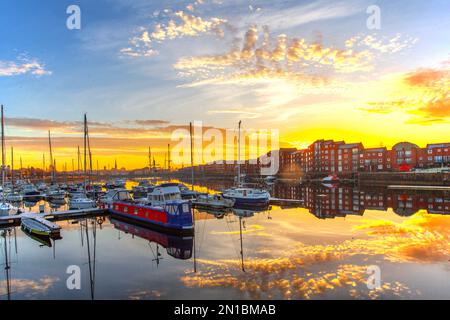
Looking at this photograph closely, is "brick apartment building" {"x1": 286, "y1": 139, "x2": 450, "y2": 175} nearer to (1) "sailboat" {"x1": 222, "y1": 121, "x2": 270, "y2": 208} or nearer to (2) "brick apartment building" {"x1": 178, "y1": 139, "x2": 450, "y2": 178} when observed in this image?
(2) "brick apartment building" {"x1": 178, "y1": 139, "x2": 450, "y2": 178}

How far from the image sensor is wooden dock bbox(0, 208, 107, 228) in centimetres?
4019

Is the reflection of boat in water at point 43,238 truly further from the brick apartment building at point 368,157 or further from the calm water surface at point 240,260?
the brick apartment building at point 368,157

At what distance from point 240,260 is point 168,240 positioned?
32.1ft

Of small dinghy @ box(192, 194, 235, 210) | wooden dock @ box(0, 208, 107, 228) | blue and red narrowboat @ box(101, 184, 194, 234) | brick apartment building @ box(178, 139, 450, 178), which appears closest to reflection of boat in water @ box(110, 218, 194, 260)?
blue and red narrowboat @ box(101, 184, 194, 234)

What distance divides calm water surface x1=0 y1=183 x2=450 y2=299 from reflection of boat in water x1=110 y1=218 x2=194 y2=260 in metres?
0.09

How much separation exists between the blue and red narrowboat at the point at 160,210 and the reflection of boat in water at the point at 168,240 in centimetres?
81

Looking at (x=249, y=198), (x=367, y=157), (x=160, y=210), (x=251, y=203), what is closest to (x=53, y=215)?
(x=160, y=210)

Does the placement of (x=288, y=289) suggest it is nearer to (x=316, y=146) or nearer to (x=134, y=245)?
(x=134, y=245)

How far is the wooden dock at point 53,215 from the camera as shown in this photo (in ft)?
132

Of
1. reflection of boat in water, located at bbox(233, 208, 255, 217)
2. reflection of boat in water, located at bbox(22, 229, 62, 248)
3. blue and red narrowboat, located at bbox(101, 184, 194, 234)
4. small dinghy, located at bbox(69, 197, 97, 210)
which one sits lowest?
reflection of boat in water, located at bbox(233, 208, 255, 217)
